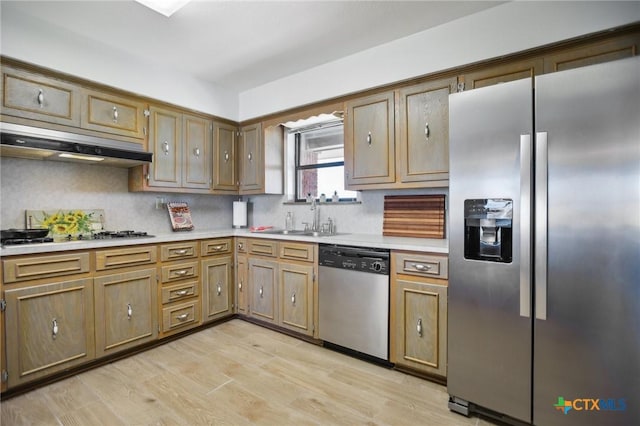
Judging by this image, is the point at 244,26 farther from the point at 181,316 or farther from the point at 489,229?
the point at 181,316

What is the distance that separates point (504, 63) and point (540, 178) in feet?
3.49

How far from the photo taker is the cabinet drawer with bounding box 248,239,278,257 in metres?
3.03

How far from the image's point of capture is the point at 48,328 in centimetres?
211

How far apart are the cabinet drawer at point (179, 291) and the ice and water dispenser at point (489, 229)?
240 cm

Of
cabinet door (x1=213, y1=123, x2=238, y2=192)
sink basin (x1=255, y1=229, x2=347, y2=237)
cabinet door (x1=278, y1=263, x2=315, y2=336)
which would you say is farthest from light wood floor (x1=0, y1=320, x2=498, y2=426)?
cabinet door (x1=213, y1=123, x2=238, y2=192)

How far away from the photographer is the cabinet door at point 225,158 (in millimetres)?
3574

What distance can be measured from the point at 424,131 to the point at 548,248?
4.14ft

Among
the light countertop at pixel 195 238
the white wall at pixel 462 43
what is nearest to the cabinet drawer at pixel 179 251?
the light countertop at pixel 195 238

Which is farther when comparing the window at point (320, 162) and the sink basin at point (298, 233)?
the window at point (320, 162)

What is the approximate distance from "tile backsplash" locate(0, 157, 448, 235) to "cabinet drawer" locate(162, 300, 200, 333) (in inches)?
36.4

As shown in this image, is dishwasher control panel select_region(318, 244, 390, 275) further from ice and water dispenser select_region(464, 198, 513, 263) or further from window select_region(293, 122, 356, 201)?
window select_region(293, 122, 356, 201)

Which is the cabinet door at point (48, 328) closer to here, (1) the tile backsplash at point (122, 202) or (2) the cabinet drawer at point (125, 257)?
(2) the cabinet drawer at point (125, 257)

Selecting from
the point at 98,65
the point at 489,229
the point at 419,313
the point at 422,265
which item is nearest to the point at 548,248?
the point at 489,229

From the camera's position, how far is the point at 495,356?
1698 mm
